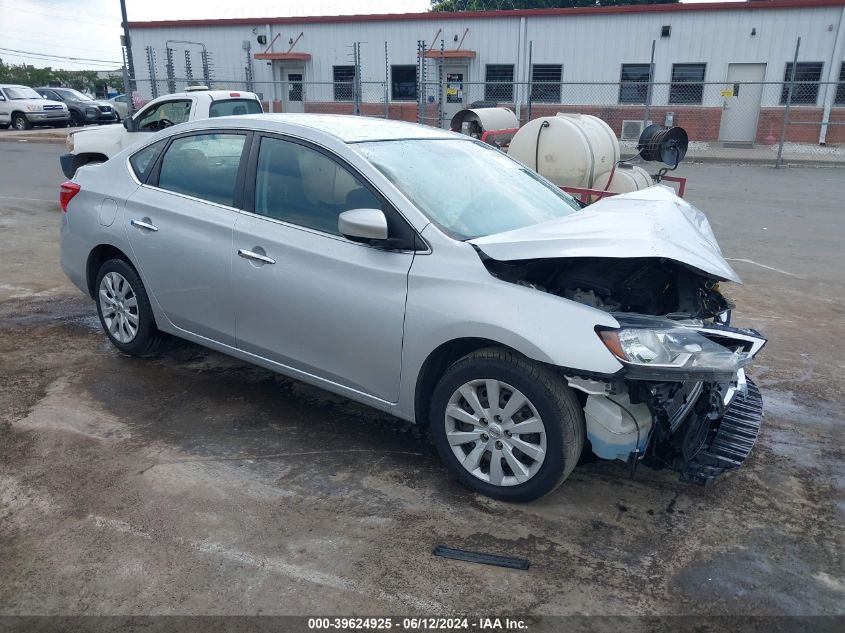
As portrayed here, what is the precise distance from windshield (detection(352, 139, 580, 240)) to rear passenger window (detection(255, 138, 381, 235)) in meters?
0.18

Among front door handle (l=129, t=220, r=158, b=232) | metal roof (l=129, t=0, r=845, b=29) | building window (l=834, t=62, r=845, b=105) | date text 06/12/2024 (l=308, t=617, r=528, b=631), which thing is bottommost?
date text 06/12/2024 (l=308, t=617, r=528, b=631)

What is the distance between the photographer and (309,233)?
388 cm

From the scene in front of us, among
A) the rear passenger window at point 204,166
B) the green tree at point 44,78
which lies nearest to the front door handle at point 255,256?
the rear passenger window at point 204,166

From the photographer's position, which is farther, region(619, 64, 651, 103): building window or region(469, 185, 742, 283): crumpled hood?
region(619, 64, 651, 103): building window

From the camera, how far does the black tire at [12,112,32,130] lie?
2775 cm

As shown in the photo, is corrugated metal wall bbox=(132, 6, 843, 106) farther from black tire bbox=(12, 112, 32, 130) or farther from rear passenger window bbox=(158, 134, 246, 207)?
rear passenger window bbox=(158, 134, 246, 207)

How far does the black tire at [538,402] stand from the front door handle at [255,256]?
123 cm

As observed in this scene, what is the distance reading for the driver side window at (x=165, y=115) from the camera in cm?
1108

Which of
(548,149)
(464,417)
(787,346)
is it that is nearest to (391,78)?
(548,149)

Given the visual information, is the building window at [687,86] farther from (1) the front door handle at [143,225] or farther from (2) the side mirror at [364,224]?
(2) the side mirror at [364,224]

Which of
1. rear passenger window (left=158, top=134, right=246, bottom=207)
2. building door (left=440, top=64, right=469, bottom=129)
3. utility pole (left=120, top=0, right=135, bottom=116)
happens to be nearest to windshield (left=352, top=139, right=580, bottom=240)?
rear passenger window (left=158, top=134, right=246, bottom=207)

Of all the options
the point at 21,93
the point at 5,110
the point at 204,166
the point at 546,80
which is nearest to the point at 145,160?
the point at 204,166

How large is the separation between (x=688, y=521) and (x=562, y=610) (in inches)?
37.6

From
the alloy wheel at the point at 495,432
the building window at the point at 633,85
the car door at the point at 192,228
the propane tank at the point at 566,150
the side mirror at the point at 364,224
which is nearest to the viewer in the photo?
the alloy wheel at the point at 495,432
